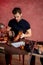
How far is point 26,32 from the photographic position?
3.45 metres

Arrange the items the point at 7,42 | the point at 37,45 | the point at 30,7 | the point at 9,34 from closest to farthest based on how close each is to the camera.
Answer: the point at 37,45
the point at 7,42
the point at 9,34
the point at 30,7

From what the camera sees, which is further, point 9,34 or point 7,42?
point 9,34

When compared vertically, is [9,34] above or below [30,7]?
below

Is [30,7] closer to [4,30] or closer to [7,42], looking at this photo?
[4,30]

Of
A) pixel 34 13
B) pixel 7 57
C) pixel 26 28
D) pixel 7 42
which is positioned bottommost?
pixel 7 57

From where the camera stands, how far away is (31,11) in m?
4.65

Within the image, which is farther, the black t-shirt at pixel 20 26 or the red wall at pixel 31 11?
the red wall at pixel 31 11

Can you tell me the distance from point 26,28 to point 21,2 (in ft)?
4.15

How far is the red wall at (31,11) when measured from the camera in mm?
4613

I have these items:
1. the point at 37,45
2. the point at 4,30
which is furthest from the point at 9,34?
the point at 37,45

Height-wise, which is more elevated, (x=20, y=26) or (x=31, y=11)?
(x=31, y=11)

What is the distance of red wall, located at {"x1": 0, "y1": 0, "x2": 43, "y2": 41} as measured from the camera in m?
4.61

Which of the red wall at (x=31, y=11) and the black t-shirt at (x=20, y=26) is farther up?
the red wall at (x=31, y=11)

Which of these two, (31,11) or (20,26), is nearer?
(20,26)
